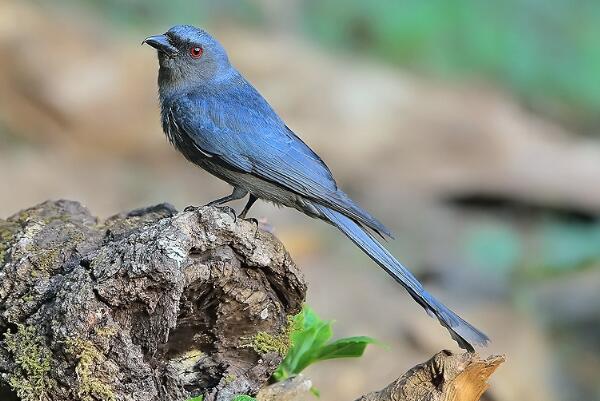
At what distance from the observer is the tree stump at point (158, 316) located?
3506 millimetres

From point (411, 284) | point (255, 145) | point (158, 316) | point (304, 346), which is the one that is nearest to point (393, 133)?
point (255, 145)

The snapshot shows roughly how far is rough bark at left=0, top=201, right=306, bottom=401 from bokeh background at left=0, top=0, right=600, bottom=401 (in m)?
3.30

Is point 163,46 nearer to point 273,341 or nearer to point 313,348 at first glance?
point 313,348

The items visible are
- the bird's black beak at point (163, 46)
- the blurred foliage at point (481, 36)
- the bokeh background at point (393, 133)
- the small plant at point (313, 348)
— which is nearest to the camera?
the small plant at point (313, 348)

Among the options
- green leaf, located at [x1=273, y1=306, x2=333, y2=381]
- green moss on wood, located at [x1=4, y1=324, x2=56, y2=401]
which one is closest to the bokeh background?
green leaf, located at [x1=273, y1=306, x2=333, y2=381]

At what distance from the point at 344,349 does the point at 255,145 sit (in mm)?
1073

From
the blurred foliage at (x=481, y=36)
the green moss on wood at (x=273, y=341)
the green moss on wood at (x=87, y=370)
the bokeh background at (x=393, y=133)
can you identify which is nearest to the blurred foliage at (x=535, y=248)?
the bokeh background at (x=393, y=133)

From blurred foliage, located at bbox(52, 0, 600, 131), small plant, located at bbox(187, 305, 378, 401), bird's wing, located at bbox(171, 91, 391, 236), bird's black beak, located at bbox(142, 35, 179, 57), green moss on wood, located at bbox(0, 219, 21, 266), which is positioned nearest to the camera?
green moss on wood, located at bbox(0, 219, 21, 266)

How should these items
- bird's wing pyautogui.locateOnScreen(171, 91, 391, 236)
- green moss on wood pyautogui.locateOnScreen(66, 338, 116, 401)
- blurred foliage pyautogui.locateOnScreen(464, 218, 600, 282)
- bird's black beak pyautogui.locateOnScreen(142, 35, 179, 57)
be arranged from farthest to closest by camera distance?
blurred foliage pyautogui.locateOnScreen(464, 218, 600, 282) < bird's black beak pyautogui.locateOnScreen(142, 35, 179, 57) < bird's wing pyautogui.locateOnScreen(171, 91, 391, 236) < green moss on wood pyautogui.locateOnScreen(66, 338, 116, 401)

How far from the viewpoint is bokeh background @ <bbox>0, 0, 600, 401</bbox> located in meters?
8.23

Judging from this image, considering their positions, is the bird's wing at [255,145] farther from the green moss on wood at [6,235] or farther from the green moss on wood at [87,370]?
the green moss on wood at [87,370]

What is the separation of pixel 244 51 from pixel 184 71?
265 inches

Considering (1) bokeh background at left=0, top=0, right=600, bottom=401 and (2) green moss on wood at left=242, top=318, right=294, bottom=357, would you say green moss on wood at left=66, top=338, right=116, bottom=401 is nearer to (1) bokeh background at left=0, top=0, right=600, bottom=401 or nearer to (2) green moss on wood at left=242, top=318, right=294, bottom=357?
(2) green moss on wood at left=242, top=318, right=294, bottom=357

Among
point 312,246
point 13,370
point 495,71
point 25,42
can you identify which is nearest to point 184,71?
point 13,370
